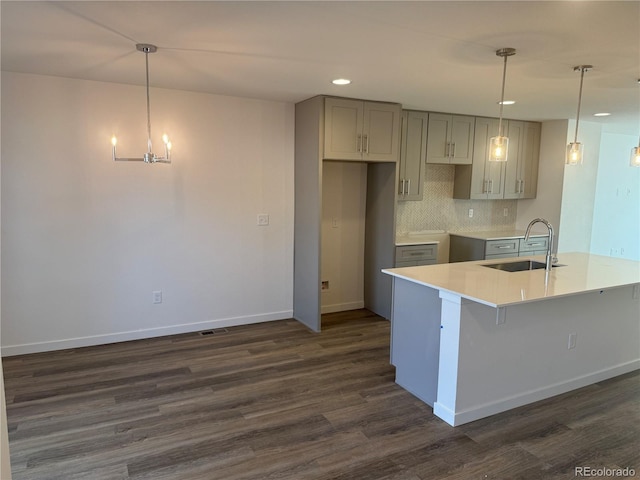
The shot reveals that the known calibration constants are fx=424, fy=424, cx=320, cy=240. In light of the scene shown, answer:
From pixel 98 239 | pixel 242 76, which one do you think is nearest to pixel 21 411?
pixel 98 239

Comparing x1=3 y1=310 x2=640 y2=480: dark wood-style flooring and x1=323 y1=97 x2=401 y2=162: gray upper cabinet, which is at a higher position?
x1=323 y1=97 x2=401 y2=162: gray upper cabinet

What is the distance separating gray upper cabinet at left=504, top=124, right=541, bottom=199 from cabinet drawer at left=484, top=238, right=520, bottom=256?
2.29 feet

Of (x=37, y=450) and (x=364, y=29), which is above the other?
(x=364, y=29)

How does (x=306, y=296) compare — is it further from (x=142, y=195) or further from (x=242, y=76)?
(x=242, y=76)

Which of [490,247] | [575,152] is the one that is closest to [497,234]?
[490,247]

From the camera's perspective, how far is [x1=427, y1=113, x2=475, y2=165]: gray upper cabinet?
507 centimetres

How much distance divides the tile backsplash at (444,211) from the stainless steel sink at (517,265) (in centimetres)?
185


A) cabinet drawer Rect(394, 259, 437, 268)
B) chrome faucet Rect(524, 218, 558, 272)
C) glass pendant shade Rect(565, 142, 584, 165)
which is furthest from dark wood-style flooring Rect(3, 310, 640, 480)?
glass pendant shade Rect(565, 142, 584, 165)

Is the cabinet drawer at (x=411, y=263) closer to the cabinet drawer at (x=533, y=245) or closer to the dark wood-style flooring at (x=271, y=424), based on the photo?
the dark wood-style flooring at (x=271, y=424)

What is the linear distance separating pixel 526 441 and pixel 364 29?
2.63 m

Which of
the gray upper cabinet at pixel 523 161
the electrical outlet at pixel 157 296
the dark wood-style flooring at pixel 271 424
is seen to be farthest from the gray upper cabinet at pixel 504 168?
the electrical outlet at pixel 157 296

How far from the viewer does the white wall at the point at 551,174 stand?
18.4 feet

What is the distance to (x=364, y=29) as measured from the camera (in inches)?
93.6

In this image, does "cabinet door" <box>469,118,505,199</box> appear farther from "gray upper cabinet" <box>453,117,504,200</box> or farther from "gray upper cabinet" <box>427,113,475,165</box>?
"gray upper cabinet" <box>427,113,475,165</box>
